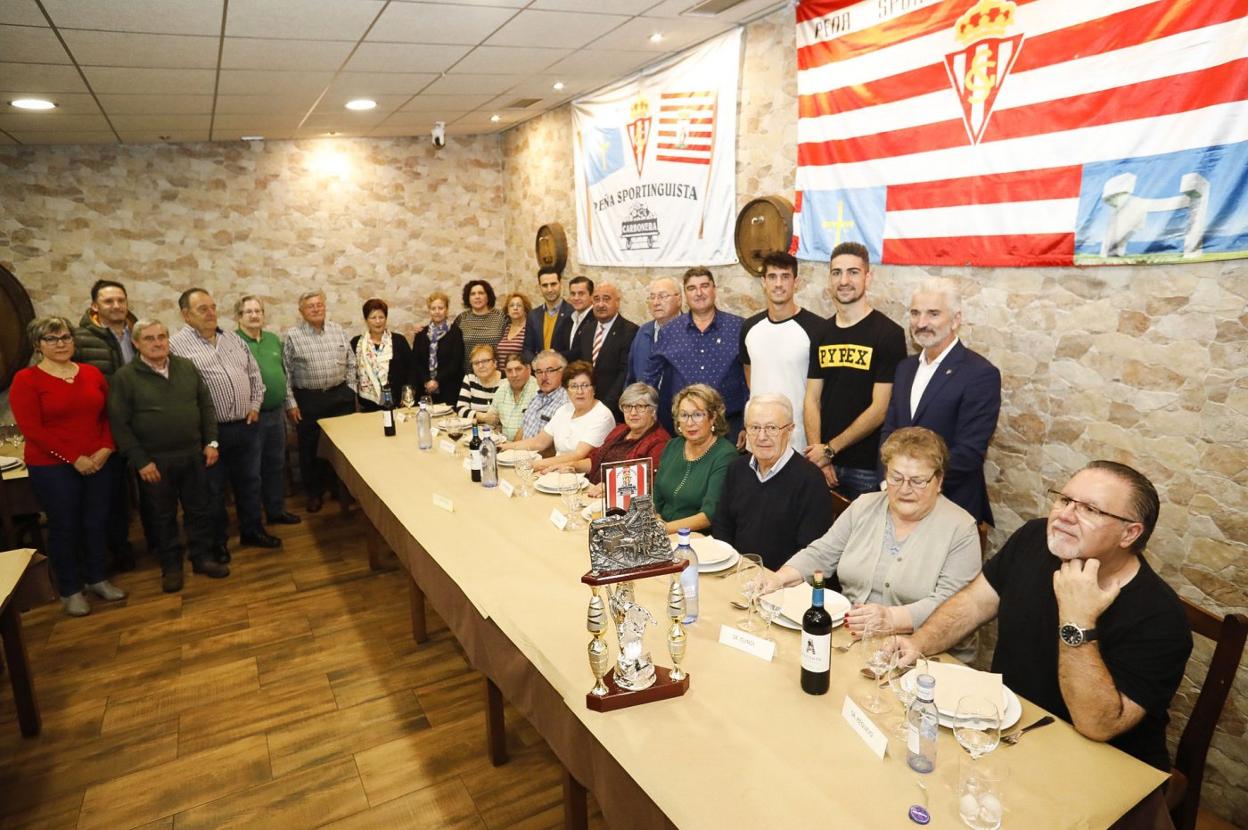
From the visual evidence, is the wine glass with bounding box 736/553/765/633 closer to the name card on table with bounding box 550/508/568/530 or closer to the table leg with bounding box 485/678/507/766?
the name card on table with bounding box 550/508/568/530

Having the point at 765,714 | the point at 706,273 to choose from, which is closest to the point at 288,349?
the point at 706,273

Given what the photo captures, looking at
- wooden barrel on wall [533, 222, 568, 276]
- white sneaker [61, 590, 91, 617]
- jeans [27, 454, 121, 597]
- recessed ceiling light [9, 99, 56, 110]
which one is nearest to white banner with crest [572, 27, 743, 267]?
wooden barrel on wall [533, 222, 568, 276]

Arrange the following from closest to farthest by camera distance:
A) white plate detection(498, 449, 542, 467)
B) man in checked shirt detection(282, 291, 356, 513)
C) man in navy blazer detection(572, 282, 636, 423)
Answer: white plate detection(498, 449, 542, 467)
man in navy blazer detection(572, 282, 636, 423)
man in checked shirt detection(282, 291, 356, 513)

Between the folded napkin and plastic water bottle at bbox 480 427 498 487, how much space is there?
2.23m

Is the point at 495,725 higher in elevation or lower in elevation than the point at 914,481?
lower

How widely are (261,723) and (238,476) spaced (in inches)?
95.8

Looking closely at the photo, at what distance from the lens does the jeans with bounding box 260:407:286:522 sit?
545cm

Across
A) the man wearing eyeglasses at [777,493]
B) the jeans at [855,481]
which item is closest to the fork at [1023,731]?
the man wearing eyeglasses at [777,493]

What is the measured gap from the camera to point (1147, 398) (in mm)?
2662

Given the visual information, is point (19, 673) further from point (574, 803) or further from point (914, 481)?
point (914, 481)

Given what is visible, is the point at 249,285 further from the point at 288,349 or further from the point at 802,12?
the point at 802,12

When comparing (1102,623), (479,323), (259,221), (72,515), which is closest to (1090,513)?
(1102,623)

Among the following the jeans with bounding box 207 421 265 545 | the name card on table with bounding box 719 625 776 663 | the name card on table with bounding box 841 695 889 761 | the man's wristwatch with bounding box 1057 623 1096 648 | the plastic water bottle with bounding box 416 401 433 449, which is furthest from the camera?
the jeans with bounding box 207 421 265 545

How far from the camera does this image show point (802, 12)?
3.79 meters
